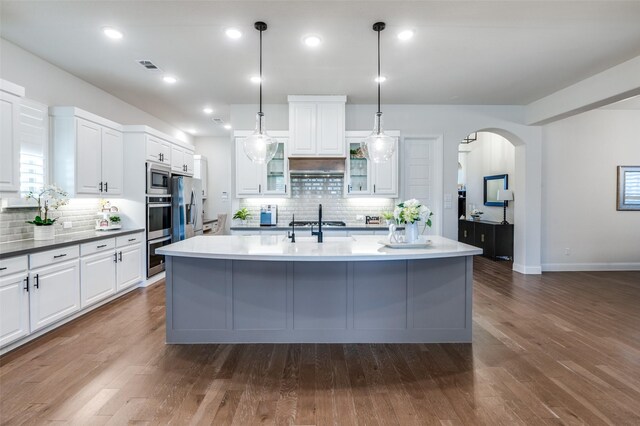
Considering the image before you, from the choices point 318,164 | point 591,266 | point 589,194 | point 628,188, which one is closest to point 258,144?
point 318,164

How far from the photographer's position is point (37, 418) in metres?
2.06

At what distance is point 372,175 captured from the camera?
5.41 metres

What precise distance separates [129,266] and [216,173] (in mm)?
4245

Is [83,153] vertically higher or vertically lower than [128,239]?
higher

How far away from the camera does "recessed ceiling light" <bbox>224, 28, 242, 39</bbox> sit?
3234mm

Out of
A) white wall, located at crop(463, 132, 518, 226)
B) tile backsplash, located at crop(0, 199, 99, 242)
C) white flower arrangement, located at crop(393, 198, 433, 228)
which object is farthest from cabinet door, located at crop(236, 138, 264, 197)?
white wall, located at crop(463, 132, 518, 226)

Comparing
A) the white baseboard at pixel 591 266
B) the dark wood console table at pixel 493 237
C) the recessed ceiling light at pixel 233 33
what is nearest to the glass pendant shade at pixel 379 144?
the recessed ceiling light at pixel 233 33

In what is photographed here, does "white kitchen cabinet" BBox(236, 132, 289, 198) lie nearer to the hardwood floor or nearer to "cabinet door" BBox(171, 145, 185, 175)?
"cabinet door" BBox(171, 145, 185, 175)

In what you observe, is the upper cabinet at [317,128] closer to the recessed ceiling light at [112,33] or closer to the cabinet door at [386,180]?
the cabinet door at [386,180]

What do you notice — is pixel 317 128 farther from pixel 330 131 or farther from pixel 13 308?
pixel 13 308

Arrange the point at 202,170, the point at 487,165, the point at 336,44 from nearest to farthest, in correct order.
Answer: the point at 336,44
the point at 202,170
the point at 487,165

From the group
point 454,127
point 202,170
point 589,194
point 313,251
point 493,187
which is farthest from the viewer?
point 202,170

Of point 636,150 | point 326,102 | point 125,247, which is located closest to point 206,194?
point 125,247

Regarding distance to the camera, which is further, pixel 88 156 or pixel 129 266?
pixel 129 266
